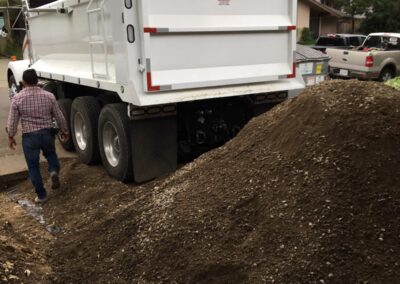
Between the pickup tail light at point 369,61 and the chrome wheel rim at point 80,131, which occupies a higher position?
the pickup tail light at point 369,61

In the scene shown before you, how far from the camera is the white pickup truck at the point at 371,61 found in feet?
50.1

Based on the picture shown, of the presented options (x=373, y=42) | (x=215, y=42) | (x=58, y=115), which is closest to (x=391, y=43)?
(x=373, y=42)

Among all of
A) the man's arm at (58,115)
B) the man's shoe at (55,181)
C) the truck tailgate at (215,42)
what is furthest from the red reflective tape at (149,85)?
the man's shoe at (55,181)

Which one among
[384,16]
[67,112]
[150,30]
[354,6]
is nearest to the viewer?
[150,30]

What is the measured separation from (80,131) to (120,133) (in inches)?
75.2

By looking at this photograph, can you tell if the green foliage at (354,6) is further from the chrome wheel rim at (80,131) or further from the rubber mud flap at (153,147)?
the rubber mud flap at (153,147)

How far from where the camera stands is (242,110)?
6.98 meters

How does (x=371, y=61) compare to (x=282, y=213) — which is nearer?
(x=282, y=213)

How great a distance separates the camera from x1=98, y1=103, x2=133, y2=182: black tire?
5848 mm

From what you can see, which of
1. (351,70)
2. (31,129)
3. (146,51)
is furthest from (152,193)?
(351,70)

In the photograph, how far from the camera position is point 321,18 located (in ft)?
139

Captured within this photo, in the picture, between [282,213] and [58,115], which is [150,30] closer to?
[58,115]

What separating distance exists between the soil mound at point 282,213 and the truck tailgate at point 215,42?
1553 millimetres

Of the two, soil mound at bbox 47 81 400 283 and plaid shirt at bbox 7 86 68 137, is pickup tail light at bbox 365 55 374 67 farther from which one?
plaid shirt at bbox 7 86 68 137
